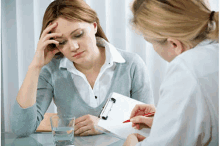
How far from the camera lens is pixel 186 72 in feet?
1.41

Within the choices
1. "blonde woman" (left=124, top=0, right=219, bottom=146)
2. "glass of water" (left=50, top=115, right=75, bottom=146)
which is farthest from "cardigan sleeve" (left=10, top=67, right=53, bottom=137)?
"blonde woman" (left=124, top=0, right=219, bottom=146)

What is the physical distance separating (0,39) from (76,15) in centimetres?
30

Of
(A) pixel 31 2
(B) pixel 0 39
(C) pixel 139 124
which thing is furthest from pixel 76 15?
(C) pixel 139 124

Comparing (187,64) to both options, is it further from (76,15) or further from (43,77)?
(43,77)

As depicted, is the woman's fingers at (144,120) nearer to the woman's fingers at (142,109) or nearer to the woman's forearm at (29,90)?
the woman's fingers at (142,109)

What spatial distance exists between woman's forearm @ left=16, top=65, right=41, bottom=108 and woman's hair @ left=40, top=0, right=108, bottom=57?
123 mm

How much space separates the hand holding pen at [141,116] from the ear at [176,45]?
210 mm

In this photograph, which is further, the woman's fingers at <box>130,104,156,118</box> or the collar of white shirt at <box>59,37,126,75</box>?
the collar of white shirt at <box>59,37,126,75</box>

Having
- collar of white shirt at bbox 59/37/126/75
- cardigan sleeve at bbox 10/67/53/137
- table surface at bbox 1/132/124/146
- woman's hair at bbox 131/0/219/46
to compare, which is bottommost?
table surface at bbox 1/132/124/146

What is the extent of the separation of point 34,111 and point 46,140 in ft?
0.36

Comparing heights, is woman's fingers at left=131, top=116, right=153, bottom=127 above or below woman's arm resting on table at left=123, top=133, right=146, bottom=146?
above

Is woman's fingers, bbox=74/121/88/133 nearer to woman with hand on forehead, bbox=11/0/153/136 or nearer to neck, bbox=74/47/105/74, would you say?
woman with hand on forehead, bbox=11/0/153/136

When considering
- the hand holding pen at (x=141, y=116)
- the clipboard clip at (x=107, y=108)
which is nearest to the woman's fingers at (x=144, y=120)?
the hand holding pen at (x=141, y=116)

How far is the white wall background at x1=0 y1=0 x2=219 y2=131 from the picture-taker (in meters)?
0.81
